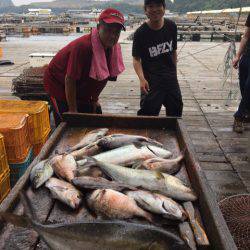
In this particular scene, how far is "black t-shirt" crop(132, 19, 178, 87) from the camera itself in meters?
4.99

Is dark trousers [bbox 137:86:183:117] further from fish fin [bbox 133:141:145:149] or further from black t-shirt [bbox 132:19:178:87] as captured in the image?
fish fin [bbox 133:141:145:149]

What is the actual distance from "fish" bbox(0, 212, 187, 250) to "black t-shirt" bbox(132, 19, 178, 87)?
3.50 metres

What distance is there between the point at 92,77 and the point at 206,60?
13.1 meters

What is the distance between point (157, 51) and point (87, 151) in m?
2.53

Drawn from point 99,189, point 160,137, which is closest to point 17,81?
point 160,137

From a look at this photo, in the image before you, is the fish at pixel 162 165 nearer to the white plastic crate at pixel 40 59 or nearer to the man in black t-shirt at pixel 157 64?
the man in black t-shirt at pixel 157 64

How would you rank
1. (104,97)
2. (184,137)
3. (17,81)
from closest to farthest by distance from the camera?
(184,137), (17,81), (104,97)

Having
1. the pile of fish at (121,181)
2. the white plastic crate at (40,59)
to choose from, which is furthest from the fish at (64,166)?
the white plastic crate at (40,59)

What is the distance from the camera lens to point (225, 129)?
6801mm

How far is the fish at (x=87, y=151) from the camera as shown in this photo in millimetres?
3026

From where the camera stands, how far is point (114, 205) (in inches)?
86.9

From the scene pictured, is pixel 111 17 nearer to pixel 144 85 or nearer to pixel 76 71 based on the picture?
pixel 76 71

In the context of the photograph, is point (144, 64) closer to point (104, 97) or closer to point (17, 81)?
point (17, 81)

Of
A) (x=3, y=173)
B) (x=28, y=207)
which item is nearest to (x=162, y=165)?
(x=28, y=207)
